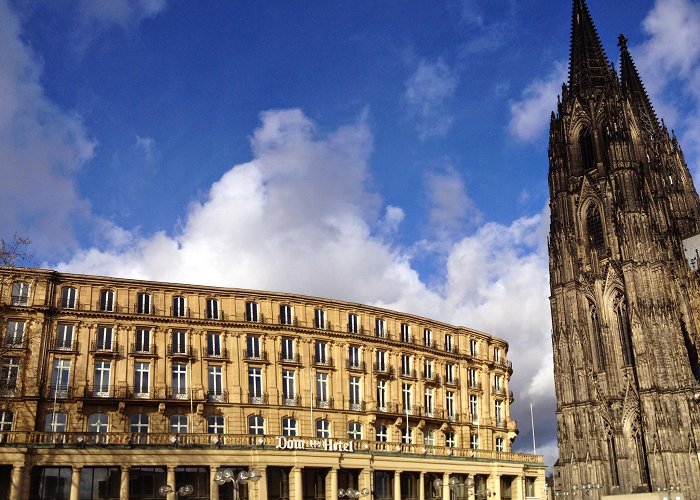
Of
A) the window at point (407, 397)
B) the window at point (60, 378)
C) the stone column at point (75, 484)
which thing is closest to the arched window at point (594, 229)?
the window at point (407, 397)

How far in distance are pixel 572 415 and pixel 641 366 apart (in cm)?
1439

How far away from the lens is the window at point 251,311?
72062 mm

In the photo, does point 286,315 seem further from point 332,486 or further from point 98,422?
point 98,422

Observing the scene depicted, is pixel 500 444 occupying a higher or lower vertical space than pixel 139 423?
higher

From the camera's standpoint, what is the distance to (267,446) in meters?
58.4

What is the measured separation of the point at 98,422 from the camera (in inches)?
2532

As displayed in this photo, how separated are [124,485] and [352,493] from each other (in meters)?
16.3

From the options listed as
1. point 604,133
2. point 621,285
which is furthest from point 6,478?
point 604,133

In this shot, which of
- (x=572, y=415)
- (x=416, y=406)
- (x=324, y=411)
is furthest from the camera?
(x=572, y=415)

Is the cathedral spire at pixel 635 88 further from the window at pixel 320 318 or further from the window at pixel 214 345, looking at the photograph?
the window at pixel 214 345

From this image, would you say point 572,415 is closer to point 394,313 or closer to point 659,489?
point 659,489

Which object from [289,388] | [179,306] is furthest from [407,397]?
[179,306]

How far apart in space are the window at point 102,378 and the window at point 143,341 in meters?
2.70

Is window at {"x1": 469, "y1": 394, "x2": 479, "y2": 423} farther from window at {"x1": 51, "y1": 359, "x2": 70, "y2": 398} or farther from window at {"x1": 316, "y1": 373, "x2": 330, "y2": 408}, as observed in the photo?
window at {"x1": 51, "y1": 359, "x2": 70, "y2": 398}
